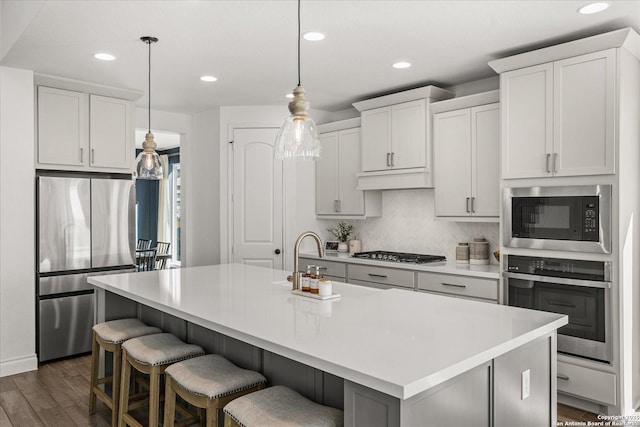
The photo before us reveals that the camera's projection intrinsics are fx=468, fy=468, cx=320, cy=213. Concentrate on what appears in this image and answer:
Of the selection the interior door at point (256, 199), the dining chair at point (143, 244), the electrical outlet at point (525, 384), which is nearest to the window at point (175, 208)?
the dining chair at point (143, 244)

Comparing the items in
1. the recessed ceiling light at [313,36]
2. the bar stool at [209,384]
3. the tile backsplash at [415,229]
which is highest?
the recessed ceiling light at [313,36]

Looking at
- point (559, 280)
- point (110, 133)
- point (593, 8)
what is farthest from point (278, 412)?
point (110, 133)

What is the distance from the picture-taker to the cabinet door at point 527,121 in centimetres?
324

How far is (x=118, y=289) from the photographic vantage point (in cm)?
283

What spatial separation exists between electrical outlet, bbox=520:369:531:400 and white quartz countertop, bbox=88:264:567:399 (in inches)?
7.1

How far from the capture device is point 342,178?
17.1 feet

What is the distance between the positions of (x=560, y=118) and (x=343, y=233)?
Answer: 2.81 m

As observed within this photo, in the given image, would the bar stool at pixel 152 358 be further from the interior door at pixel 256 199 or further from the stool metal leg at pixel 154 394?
the interior door at pixel 256 199

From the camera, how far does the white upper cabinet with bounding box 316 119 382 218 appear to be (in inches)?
198

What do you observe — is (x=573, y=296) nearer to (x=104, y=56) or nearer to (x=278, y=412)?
(x=278, y=412)

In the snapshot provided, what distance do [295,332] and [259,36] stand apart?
214 cm

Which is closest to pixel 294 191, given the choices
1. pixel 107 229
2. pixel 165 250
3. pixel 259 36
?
pixel 107 229

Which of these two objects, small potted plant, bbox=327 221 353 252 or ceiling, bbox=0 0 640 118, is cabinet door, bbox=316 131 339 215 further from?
ceiling, bbox=0 0 640 118

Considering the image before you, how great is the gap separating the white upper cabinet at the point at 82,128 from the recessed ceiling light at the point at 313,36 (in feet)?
7.41
